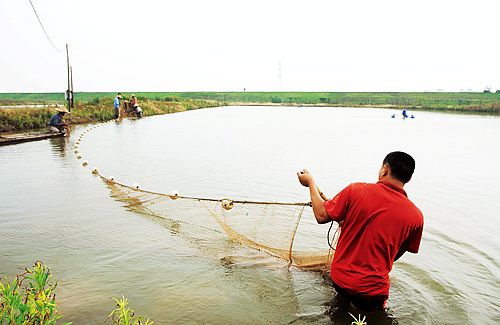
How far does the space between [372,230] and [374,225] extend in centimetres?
4

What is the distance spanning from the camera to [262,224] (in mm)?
5055

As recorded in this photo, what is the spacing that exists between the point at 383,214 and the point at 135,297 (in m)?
2.64

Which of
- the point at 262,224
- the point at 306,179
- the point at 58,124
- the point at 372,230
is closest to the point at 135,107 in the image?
the point at 58,124

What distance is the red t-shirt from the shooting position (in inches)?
105

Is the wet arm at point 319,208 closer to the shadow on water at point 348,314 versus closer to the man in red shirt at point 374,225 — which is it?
the man in red shirt at point 374,225

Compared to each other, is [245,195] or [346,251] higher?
[346,251]

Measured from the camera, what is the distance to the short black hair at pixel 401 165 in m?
2.62

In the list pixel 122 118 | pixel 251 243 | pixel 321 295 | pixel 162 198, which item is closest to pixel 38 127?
pixel 122 118

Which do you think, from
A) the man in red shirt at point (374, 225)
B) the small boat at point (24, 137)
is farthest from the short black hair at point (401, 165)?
the small boat at point (24, 137)

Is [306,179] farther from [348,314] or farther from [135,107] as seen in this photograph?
[135,107]

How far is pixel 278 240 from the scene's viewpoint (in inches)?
187

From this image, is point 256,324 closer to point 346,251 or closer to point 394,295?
point 346,251

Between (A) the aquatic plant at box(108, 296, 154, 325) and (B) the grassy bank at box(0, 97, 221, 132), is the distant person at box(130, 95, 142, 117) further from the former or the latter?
(A) the aquatic plant at box(108, 296, 154, 325)

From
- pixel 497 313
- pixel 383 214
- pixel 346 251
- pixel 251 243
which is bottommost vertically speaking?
pixel 497 313
